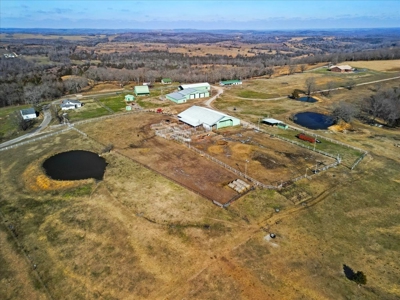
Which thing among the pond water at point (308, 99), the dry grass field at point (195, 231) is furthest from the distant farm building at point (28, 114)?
the pond water at point (308, 99)

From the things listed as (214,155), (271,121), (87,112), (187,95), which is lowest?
(214,155)

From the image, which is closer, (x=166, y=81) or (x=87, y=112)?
(x=87, y=112)

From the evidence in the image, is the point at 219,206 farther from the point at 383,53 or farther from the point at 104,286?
the point at 383,53

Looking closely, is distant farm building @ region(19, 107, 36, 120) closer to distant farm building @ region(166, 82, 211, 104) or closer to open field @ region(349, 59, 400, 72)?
distant farm building @ region(166, 82, 211, 104)

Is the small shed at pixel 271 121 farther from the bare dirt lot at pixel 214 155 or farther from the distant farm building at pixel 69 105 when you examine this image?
the distant farm building at pixel 69 105

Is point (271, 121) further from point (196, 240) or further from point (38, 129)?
point (38, 129)

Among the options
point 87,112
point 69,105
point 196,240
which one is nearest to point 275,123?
point 196,240

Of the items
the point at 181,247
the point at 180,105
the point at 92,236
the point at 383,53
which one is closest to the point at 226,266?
the point at 181,247
